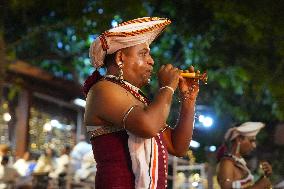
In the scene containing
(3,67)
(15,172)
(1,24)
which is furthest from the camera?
(15,172)

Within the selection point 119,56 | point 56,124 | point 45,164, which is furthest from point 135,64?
point 56,124

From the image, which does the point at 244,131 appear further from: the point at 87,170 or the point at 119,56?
the point at 87,170

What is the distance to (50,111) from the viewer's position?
18.3 m

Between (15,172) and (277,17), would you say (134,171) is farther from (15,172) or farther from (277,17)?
(15,172)

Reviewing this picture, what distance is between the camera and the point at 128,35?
3068 mm

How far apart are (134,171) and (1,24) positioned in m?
8.09

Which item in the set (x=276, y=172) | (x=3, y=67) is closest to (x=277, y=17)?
(x=3, y=67)

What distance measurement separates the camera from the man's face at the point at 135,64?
311cm

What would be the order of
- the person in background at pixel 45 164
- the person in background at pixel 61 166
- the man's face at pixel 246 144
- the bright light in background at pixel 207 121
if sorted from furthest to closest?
the bright light in background at pixel 207 121 → the person in background at pixel 61 166 → the person in background at pixel 45 164 → the man's face at pixel 246 144

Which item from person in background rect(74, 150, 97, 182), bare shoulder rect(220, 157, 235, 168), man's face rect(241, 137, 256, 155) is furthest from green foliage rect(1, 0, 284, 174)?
bare shoulder rect(220, 157, 235, 168)

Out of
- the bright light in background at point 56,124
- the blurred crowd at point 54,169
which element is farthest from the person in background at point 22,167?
the bright light in background at point 56,124

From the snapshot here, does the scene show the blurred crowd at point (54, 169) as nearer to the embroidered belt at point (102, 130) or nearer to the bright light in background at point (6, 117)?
the bright light in background at point (6, 117)

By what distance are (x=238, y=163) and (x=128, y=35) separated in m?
3.62

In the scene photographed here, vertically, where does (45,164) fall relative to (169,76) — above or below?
above
